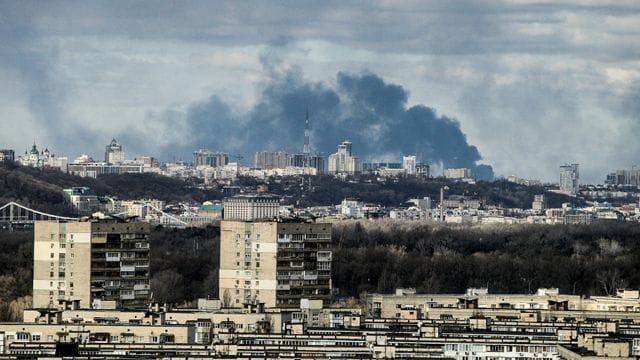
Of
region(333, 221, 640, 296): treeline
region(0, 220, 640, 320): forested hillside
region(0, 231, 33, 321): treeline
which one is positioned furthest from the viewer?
region(333, 221, 640, 296): treeline

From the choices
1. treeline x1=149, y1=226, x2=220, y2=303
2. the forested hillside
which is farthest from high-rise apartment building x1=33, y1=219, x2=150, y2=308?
treeline x1=149, y1=226, x2=220, y2=303

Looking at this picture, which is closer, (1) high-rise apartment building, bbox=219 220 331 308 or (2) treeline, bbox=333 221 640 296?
(1) high-rise apartment building, bbox=219 220 331 308

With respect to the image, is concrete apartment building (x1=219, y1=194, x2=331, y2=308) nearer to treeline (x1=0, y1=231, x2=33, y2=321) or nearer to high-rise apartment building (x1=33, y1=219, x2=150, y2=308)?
high-rise apartment building (x1=33, y1=219, x2=150, y2=308)

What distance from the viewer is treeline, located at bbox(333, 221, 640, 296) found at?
349ft

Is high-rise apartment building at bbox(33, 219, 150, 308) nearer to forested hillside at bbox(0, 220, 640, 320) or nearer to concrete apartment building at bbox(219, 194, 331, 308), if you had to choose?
forested hillside at bbox(0, 220, 640, 320)

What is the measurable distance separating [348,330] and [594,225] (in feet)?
339

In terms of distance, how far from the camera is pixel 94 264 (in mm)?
84625

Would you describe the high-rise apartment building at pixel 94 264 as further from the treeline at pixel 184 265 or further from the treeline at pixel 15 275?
the treeline at pixel 184 265

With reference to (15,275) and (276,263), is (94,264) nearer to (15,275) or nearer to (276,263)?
(276,263)

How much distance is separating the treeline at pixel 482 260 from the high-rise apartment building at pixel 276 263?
1410cm

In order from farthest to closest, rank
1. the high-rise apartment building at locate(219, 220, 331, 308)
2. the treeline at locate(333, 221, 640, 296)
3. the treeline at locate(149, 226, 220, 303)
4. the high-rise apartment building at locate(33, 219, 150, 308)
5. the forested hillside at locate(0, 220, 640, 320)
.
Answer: the treeline at locate(333, 221, 640, 296), the forested hillside at locate(0, 220, 640, 320), the treeline at locate(149, 226, 220, 303), the high-rise apartment building at locate(219, 220, 331, 308), the high-rise apartment building at locate(33, 219, 150, 308)

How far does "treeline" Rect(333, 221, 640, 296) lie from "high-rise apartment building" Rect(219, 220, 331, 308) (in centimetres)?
1410

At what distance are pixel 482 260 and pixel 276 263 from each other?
32.5 meters

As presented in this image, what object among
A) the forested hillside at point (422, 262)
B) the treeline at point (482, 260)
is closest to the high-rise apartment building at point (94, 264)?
the forested hillside at point (422, 262)
